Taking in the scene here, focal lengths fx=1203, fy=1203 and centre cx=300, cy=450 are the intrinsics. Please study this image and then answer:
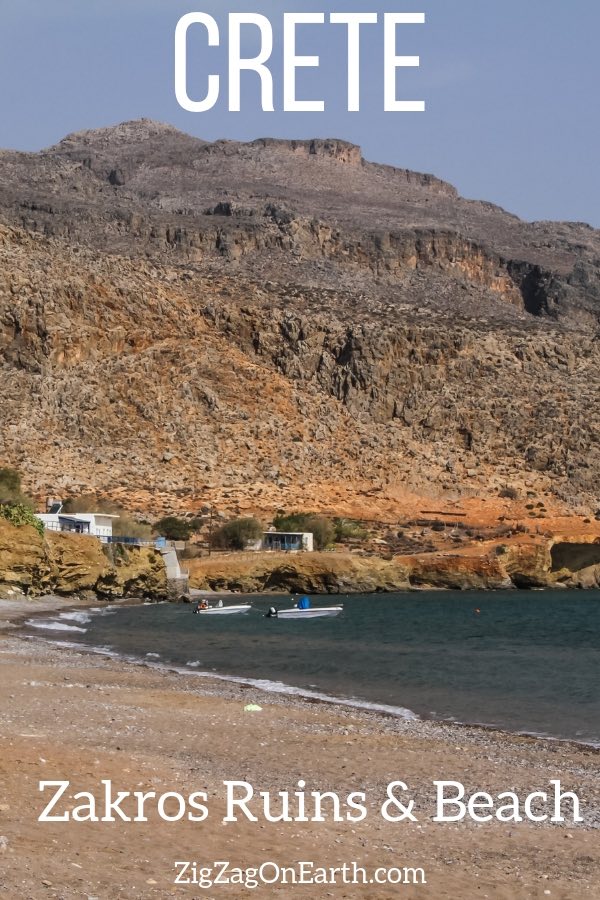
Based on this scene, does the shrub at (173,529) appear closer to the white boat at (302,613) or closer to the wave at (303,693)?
the white boat at (302,613)

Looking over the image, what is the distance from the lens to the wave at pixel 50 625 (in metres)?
41.2

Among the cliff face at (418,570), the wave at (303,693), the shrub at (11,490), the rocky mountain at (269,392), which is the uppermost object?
the rocky mountain at (269,392)

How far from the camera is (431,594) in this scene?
3046 inches

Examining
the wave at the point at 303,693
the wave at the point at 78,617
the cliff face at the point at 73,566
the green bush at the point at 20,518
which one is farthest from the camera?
the green bush at the point at 20,518

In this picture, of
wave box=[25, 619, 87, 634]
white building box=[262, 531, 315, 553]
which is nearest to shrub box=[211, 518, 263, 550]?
white building box=[262, 531, 315, 553]

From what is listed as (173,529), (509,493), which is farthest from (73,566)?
(509,493)

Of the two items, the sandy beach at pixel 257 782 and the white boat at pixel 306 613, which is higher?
the sandy beach at pixel 257 782

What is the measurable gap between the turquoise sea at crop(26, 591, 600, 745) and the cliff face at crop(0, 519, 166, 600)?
9.28 feet

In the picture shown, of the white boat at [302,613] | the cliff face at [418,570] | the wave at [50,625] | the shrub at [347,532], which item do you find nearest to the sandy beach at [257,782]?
the wave at [50,625]

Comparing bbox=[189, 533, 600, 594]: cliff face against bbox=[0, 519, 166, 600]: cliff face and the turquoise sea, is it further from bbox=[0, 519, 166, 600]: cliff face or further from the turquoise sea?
the turquoise sea

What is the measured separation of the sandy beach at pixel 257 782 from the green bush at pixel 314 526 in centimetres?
5632

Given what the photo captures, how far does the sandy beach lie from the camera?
10.5 metres

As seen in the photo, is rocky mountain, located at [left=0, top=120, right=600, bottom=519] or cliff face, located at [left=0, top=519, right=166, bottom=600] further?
rocky mountain, located at [left=0, top=120, right=600, bottom=519]

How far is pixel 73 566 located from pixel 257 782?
43.4m
